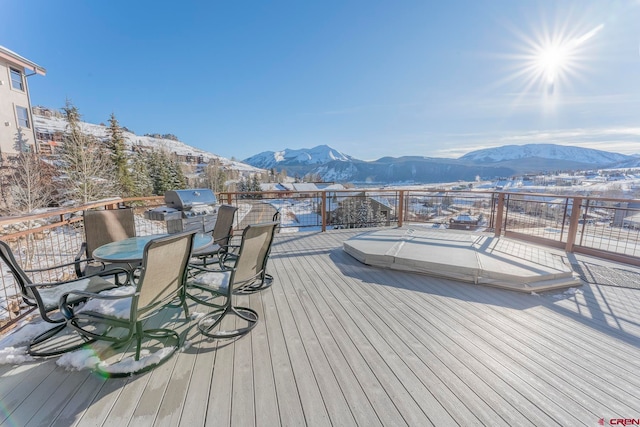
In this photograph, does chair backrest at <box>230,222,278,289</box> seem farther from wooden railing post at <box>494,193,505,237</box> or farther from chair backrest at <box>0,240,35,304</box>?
wooden railing post at <box>494,193,505,237</box>

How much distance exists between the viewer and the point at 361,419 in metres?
1.27

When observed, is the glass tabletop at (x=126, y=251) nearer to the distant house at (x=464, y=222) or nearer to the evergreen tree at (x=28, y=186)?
the distant house at (x=464, y=222)

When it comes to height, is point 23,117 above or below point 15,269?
above

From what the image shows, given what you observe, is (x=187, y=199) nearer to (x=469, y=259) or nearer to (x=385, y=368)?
(x=385, y=368)

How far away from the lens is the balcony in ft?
4.29

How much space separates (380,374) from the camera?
1.59m

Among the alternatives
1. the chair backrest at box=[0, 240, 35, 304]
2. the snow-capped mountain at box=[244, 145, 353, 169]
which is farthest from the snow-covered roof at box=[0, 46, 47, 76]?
the snow-capped mountain at box=[244, 145, 353, 169]

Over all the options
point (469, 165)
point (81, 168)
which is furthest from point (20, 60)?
point (469, 165)

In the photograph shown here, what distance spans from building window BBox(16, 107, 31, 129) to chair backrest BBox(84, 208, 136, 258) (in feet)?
56.0

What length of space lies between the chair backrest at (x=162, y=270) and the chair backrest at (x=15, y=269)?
838mm

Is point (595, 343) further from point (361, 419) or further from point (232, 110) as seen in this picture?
point (232, 110)

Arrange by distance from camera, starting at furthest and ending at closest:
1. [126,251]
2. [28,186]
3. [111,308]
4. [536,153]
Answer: [536,153]
[28,186]
[126,251]
[111,308]

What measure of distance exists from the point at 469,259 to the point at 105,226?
4.67 metres

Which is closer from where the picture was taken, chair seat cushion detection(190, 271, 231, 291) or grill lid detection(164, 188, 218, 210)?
chair seat cushion detection(190, 271, 231, 291)
